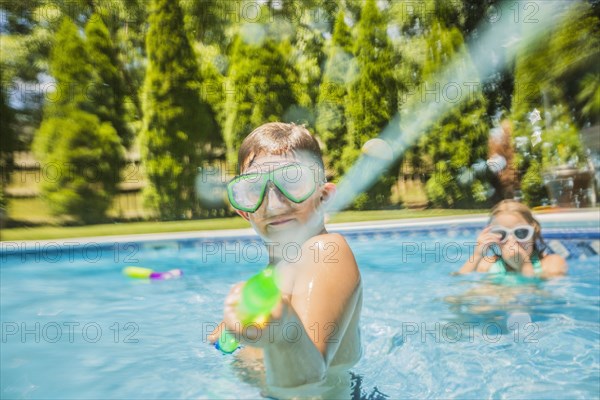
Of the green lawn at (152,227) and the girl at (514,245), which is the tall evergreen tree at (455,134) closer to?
the green lawn at (152,227)

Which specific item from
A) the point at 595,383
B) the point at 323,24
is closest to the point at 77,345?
the point at 595,383

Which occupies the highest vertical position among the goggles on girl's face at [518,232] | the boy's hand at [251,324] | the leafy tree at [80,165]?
the leafy tree at [80,165]

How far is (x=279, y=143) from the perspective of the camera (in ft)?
5.58

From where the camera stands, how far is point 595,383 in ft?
7.57

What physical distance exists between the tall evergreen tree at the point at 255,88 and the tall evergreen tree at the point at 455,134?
4218 millimetres

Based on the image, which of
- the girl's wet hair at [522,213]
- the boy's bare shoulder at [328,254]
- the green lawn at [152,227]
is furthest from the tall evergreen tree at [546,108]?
the boy's bare shoulder at [328,254]

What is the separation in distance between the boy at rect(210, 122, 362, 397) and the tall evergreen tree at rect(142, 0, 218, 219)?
12.3 m

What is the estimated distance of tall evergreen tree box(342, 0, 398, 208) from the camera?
14.3m

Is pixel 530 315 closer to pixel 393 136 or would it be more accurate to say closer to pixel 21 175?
pixel 393 136

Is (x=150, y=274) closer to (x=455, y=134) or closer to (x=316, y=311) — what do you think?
(x=316, y=311)

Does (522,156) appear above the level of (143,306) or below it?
above

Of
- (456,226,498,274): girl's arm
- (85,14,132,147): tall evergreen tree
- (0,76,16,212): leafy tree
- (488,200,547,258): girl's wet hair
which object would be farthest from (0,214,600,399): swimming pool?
(0,76,16,212): leafy tree

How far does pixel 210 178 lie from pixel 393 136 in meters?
5.43

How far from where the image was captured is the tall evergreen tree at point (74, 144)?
1298 centimetres
